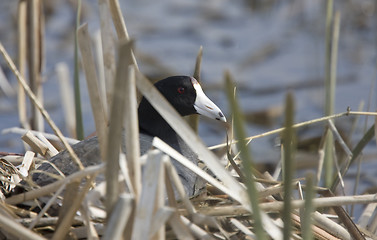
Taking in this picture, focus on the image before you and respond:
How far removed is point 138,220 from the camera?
1624 millimetres

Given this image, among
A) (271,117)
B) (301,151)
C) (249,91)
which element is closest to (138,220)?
(301,151)

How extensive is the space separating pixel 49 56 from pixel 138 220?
4454 mm

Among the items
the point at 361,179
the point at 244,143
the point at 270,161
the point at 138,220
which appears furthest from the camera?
the point at 270,161

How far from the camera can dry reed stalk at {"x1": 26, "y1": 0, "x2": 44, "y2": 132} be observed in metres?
3.34

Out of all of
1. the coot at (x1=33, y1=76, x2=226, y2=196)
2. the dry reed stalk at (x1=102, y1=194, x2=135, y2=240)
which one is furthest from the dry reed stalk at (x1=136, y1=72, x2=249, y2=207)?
the coot at (x1=33, y1=76, x2=226, y2=196)

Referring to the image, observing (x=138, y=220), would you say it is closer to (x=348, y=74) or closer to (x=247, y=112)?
(x=247, y=112)

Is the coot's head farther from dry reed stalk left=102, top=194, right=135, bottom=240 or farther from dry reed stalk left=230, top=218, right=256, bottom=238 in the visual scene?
dry reed stalk left=102, top=194, right=135, bottom=240

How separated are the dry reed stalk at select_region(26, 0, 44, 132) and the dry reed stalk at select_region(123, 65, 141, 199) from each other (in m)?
1.83

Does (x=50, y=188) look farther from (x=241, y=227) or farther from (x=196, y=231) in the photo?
(x=241, y=227)

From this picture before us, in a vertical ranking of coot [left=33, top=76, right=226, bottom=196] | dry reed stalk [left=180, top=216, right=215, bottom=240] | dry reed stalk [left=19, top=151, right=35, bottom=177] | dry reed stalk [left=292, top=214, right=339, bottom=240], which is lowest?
dry reed stalk [left=292, top=214, right=339, bottom=240]

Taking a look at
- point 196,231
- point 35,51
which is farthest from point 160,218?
point 35,51

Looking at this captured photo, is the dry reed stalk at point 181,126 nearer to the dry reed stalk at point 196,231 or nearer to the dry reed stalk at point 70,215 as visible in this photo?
the dry reed stalk at point 196,231

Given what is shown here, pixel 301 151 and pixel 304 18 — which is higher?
pixel 304 18

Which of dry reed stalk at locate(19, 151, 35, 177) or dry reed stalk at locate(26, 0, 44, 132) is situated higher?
dry reed stalk at locate(26, 0, 44, 132)
